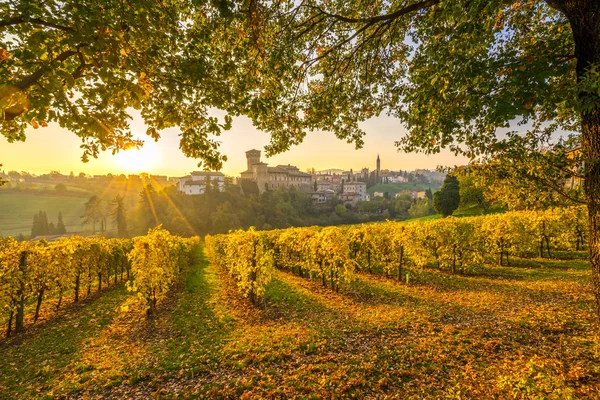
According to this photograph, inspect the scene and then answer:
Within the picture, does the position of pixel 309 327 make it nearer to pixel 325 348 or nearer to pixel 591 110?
pixel 325 348

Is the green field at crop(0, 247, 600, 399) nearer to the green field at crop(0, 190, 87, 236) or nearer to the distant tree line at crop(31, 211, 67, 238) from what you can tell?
the distant tree line at crop(31, 211, 67, 238)

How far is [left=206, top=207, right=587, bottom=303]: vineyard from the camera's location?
11.5 m

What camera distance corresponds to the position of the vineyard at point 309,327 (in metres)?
5.22

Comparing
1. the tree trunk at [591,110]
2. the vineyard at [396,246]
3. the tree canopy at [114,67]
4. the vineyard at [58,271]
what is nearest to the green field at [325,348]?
the vineyard at [58,271]

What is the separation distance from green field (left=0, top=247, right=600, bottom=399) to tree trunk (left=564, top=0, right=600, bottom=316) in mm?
2489

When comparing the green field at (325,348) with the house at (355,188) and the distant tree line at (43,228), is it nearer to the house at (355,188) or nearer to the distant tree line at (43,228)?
the distant tree line at (43,228)

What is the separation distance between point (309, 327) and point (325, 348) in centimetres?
161

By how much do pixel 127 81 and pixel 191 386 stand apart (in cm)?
639

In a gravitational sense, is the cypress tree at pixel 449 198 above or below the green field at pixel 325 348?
above

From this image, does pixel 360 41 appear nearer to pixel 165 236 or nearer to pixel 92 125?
pixel 92 125

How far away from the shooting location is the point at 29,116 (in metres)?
3.29

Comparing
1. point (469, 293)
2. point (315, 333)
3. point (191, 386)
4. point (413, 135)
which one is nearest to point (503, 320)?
point (469, 293)

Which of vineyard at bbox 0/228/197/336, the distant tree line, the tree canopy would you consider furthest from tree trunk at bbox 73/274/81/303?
the distant tree line

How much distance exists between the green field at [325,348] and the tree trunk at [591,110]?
98.0 inches
